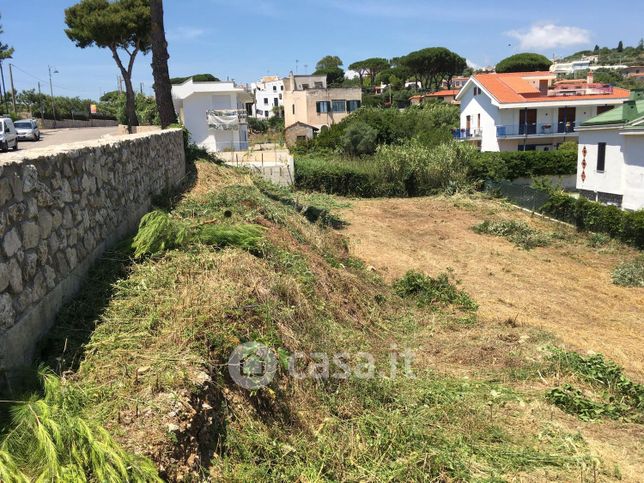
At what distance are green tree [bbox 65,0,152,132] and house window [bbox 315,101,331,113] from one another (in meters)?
31.3

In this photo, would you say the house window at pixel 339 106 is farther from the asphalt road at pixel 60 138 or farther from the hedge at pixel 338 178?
the hedge at pixel 338 178

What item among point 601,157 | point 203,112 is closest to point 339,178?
point 601,157

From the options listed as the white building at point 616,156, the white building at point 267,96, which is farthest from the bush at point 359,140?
the white building at point 267,96

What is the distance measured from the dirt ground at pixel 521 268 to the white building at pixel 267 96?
81846mm

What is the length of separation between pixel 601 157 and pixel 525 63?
176 ft

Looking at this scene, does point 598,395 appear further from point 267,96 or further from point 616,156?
point 267,96

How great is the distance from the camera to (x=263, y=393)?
4.11 meters

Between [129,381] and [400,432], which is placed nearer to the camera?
[129,381]

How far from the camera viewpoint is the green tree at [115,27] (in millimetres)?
34656

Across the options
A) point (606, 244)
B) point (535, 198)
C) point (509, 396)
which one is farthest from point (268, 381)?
point (535, 198)

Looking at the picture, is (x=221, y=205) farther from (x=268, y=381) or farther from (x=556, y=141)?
(x=556, y=141)

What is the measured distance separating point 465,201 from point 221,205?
1814cm

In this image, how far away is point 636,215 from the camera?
17.3 meters

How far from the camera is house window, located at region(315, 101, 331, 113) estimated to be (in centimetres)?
6594
